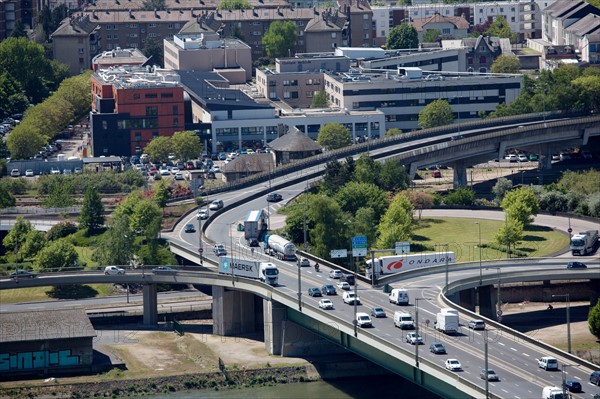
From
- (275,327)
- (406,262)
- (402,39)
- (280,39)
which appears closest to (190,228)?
(406,262)

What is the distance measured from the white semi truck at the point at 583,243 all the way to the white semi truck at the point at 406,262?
735 centimetres

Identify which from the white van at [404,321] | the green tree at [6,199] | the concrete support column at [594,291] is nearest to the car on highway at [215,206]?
the green tree at [6,199]

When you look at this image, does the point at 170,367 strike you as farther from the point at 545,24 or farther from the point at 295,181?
the point at 545,24

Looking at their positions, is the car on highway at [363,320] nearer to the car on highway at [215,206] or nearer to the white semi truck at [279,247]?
the white semi truck at [279,247]

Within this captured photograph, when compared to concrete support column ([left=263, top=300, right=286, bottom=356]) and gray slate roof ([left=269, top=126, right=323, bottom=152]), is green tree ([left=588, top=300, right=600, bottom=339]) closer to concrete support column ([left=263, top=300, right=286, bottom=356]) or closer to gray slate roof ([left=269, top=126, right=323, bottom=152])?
concrete support column ([left=263, top=300, right=286, bottom=356])

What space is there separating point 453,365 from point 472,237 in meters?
32.1

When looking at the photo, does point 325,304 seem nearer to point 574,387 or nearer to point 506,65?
point 574,387

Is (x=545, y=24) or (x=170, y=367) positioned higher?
(x=545, y=24)

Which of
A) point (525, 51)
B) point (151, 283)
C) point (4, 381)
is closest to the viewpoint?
point (4, 381)

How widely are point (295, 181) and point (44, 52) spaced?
2208 inches

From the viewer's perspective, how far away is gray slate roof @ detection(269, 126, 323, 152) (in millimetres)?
114688

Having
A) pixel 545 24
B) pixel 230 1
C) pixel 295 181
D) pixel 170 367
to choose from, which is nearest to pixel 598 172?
pixel 295 181

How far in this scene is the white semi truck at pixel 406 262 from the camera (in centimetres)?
8138

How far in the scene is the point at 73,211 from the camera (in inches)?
4094
